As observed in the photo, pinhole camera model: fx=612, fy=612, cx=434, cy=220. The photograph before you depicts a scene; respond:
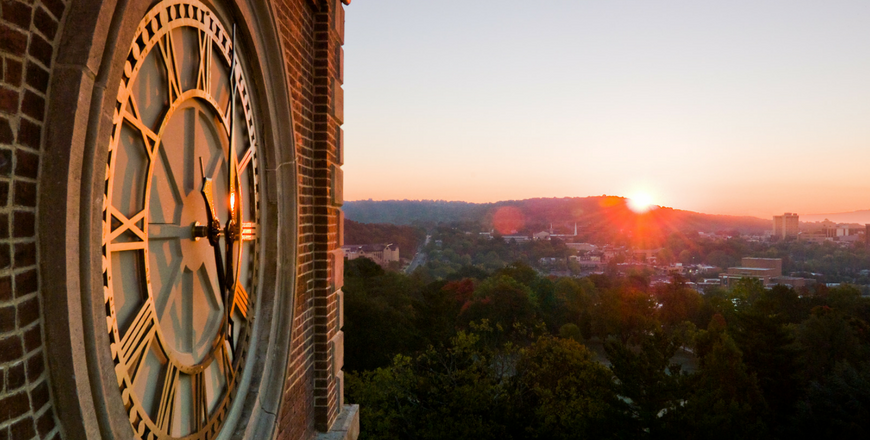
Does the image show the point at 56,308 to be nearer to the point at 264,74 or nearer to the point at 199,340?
the point at 199,340

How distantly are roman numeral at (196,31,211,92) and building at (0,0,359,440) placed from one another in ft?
0.04

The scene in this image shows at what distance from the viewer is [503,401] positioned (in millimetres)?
29078

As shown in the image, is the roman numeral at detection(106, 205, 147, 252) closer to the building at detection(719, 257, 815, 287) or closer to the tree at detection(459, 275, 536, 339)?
the tree at detection(459, 275, 536, 339)

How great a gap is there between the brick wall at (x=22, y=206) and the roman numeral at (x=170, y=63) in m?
0.64

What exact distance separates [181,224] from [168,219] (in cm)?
13

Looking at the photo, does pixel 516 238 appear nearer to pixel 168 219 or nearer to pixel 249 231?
pixel 249 231

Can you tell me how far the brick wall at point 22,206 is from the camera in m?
1.49

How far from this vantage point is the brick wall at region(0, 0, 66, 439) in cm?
149

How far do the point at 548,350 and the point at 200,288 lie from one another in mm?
32168

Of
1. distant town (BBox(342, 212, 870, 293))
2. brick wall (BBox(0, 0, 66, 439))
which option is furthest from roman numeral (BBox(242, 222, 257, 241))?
distant town (BBox(342, 212, 870, 293))

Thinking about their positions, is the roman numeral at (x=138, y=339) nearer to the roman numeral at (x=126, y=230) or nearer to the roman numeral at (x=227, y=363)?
the roman numeral at (x=126, y=230)

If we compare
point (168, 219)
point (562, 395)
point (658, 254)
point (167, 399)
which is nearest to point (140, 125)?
point (168, 219)

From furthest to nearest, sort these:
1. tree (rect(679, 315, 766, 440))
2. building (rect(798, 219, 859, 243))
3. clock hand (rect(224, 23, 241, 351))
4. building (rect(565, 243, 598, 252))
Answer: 1. building (rect(798, 219, 859, 243))
2. building (rect(565, 243, 598, 252))
3. tree (rect(679, 315, 766, 440))
4. clock hand (rect(224, 23, 241, 351))

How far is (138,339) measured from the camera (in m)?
2.16
